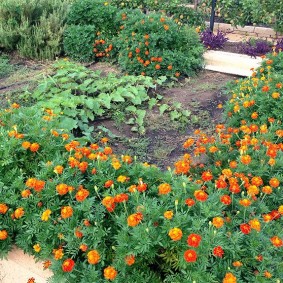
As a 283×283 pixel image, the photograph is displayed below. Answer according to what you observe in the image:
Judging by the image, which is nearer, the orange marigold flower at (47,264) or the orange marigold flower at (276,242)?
the orange marigold flower at (276,242)

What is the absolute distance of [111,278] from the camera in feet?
6.45

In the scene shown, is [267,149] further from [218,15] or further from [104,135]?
[218,15]

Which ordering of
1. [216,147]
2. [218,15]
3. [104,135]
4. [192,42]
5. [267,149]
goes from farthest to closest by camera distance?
[218,15] → [192,42] → [104,135] → [216,147] → [267,149]

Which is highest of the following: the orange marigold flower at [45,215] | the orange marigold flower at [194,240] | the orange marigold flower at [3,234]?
the orange marigold flower at [194,240]

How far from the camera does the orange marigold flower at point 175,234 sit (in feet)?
6.36

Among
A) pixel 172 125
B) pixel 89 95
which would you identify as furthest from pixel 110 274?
pixel 89 95

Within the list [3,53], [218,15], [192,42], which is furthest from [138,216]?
[218,15]

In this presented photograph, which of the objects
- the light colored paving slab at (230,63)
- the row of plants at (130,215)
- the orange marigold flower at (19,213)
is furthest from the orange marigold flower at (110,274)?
the light colored paving slab at (230,63)

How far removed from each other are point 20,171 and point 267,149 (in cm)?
170

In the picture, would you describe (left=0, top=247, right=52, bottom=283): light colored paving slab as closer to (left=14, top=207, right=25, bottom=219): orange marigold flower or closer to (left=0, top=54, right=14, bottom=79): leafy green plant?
(left=14, top=207, right=25, bottom=219): orange marigold flower

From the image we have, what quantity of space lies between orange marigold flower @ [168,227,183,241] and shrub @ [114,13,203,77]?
12.2 feet

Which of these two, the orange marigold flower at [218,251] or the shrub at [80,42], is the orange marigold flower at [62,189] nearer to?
the orange marigold flower at [218,251]

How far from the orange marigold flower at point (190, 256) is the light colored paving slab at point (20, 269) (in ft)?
2.94

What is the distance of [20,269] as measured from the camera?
8.06ft
